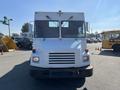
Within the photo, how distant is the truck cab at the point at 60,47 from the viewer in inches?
369

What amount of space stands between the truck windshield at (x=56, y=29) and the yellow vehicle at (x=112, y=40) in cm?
1807

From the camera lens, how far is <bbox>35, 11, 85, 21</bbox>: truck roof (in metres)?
11.1

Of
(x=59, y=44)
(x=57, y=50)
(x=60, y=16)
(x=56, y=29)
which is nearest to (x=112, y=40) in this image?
(x=60, y=16)

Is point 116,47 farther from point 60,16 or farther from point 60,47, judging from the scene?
point 60,47

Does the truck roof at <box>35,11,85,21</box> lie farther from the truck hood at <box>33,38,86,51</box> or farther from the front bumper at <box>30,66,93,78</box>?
the front bumper at <box>30,66,93,78</box>

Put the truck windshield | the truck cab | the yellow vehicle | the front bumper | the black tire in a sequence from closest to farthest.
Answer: the front bumper → the truck cab → the truck windshield → the black tire → the yellow vehicle

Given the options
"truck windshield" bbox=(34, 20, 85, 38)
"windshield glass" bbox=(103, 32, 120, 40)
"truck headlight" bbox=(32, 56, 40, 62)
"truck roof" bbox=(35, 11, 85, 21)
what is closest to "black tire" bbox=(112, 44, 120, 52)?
"windshield glass" bbox=(103, 32, 120, 40)

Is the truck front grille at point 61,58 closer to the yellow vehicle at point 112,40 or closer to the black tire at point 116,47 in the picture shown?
the yellow vehicle at point 112,40

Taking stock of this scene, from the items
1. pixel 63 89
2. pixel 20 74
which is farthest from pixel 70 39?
pixel 20 74

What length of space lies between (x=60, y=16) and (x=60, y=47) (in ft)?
6.68

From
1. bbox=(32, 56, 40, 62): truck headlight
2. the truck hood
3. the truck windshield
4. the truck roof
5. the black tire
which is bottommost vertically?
the black tire

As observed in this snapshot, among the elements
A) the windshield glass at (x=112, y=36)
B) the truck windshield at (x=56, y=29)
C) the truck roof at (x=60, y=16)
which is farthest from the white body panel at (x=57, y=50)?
the windshield glass at (x=112, y=36)

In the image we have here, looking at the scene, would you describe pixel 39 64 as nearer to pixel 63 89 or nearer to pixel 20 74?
pixel 63 89

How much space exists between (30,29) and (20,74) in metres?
2.69
